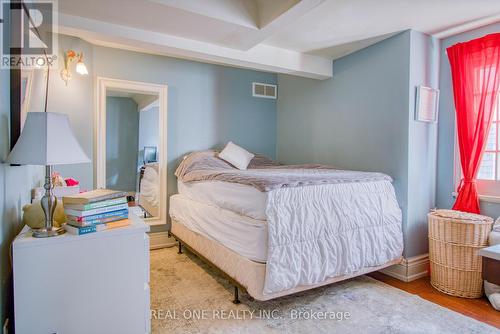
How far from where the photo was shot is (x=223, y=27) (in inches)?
92.2

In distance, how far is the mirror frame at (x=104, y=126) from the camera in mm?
3203

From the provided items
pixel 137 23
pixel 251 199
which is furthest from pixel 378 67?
pixel 137 23

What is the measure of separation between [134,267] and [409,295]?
2.13 m

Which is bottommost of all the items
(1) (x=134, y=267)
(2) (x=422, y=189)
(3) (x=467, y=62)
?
(1) (x=134, y=267)

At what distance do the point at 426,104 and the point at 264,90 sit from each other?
2.14 m

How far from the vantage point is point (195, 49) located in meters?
2.65

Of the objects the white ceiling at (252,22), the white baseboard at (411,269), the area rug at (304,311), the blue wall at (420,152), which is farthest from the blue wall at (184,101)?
the white baseboard at (411,269)

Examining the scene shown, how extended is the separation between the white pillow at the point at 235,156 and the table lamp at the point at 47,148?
2.12 metres

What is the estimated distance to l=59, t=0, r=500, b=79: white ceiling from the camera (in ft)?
6.91

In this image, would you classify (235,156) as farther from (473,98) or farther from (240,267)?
(473,98)

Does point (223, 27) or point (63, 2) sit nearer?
point (63, 2)

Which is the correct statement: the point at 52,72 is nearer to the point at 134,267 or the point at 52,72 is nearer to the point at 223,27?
the point at 223,27

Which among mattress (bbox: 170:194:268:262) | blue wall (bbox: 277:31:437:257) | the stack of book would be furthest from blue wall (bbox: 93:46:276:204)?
the stack of book

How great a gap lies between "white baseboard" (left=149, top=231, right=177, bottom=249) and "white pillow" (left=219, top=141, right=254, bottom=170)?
118cm
